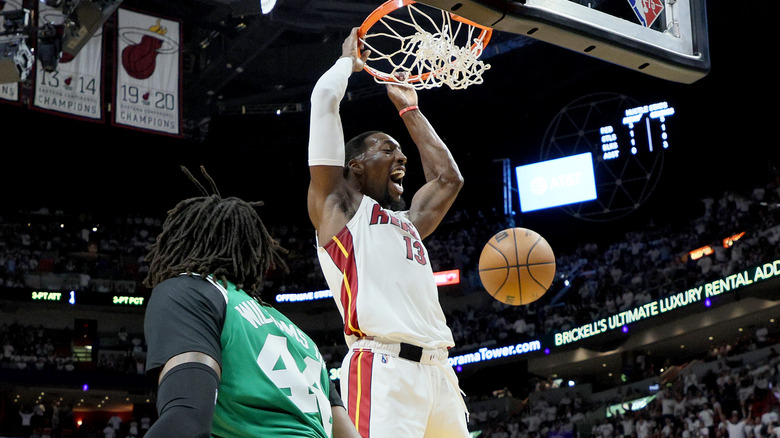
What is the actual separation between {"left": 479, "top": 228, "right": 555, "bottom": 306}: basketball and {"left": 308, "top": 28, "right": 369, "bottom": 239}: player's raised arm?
4209 millimetres

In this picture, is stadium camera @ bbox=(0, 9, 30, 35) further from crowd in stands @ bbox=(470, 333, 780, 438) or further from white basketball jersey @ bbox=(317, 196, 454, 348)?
crowd in stands @ bbox=(470, 333, 780, 438)

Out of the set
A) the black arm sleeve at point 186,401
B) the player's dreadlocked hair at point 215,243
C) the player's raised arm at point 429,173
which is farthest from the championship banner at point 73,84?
the black arm sleeve at point 186,401

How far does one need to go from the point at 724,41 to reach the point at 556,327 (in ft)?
26.8

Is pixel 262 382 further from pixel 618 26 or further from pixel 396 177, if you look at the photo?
pixel 618 26

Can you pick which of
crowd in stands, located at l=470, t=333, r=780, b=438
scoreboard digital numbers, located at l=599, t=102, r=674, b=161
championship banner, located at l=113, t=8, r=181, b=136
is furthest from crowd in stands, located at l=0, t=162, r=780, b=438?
championship banner, located at l=113, t=8, r=181, b=136

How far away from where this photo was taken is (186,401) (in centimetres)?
186

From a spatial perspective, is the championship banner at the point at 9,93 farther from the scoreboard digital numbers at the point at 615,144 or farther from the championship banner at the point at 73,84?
the scoreboard digital numbers at the point at 615,144

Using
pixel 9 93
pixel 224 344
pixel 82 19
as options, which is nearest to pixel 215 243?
pixel 224 344

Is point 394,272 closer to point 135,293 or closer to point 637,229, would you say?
point 637,229

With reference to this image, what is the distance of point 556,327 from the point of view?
22578 mm

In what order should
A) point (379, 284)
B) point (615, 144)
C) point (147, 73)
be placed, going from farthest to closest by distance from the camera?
point (615, 144), point (147, 73), point (379, 284)

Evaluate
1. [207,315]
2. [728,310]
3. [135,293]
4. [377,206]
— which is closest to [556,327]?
[728,310]

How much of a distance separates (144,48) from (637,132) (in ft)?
41.5

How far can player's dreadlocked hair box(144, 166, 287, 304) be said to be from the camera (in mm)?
2320
